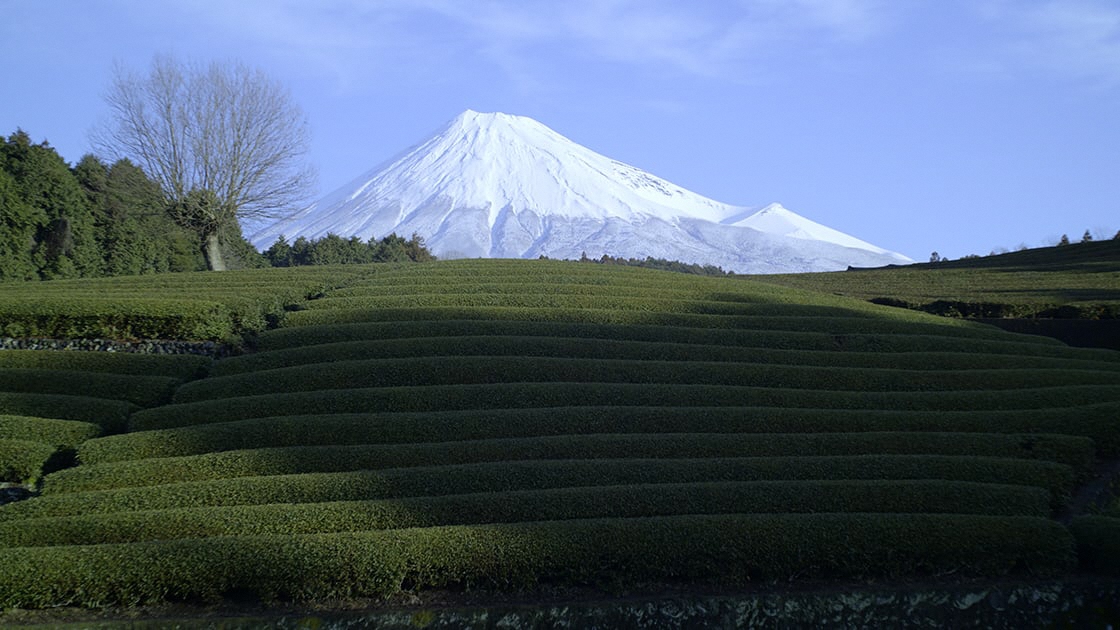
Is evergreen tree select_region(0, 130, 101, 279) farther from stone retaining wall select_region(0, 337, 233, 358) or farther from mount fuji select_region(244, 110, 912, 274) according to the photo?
mount fuji select_region(244, 110, 912, 274)

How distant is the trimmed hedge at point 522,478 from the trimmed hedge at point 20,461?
1.42m

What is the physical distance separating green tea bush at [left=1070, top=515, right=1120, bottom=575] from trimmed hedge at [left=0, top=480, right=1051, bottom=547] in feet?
2.22

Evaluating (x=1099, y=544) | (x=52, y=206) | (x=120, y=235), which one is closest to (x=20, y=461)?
(x=1099, y=544)

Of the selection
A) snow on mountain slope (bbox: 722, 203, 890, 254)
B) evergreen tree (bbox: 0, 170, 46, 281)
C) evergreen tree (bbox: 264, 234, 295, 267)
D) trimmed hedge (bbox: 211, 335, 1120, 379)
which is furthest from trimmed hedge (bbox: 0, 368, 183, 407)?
snow on mountain slope (bbox: 722, 203, 890, 254)

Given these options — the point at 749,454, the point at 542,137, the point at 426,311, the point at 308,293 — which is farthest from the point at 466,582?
the point at 542,137

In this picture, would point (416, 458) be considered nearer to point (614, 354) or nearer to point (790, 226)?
point (614, 354)

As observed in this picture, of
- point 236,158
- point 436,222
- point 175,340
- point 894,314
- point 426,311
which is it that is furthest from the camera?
point 436,222

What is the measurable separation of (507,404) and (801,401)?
517cm

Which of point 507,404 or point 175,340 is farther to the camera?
Answer: point 175,340

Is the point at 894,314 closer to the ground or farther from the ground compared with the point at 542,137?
closer to the ground

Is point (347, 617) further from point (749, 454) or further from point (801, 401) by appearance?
point (801, 401)

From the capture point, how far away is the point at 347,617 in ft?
26.3

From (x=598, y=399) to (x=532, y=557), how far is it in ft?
17.7

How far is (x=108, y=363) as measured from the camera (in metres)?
15.1
